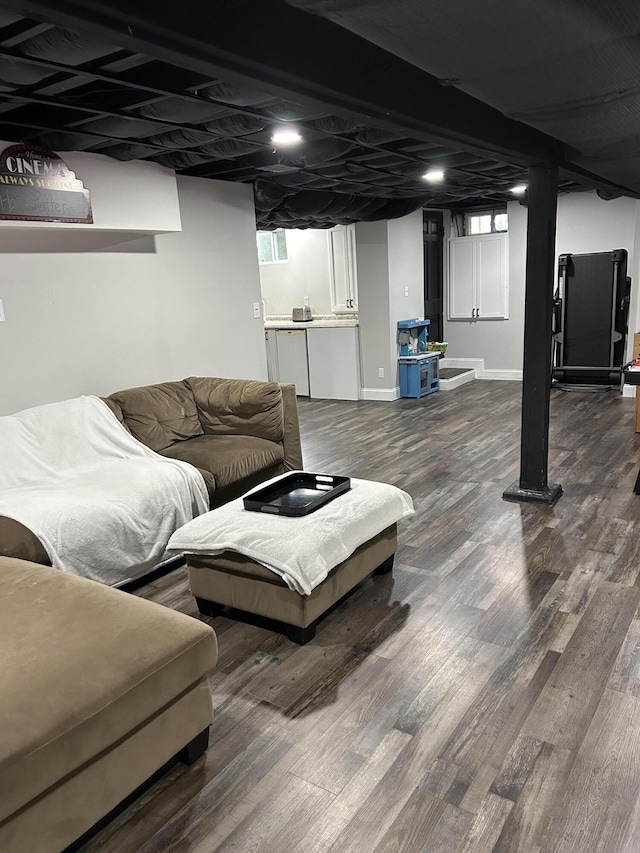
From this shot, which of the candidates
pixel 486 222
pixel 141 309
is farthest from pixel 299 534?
pixel 486 222

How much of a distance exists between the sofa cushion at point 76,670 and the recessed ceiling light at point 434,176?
4.42m

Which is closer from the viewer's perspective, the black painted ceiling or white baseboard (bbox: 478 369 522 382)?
the black painted ceiling

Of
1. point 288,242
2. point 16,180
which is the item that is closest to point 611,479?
point 16,180

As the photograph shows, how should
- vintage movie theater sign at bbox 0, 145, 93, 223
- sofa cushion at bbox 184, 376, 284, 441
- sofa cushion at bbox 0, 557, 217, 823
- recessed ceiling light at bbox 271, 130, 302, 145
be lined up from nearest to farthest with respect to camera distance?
sofa cushion at bbox 0, 557, 217, 823 < vintage movie theater sign at bbox 0, 145, 93, 223 < recessed ceiling light at bbox 271, 130, 302, 145 < sofa cushion at bbox 184, 376, 284, 441

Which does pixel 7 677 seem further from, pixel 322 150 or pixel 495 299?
pixel 495 299

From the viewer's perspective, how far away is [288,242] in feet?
30.2

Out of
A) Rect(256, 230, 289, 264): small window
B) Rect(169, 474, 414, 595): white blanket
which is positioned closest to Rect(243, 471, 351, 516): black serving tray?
Rect(169, 474, 414, 595): white blanket

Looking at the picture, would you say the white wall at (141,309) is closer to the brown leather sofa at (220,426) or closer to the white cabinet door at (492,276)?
the brown leather sofa at (220,426)

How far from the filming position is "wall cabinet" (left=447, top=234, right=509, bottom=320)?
8.67 meters

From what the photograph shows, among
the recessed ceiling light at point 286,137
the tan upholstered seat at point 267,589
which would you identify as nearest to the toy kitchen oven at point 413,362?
the recessed ceiling light at point 286,137

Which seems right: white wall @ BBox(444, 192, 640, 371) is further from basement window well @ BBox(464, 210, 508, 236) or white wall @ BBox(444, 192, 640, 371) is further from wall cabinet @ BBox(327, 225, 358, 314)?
wall cabinet @ BBox(327, 225, 358, 314)

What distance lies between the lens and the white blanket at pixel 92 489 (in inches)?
116

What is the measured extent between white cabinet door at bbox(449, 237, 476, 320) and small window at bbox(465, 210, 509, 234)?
35 centimetres

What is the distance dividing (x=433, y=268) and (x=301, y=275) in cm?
189
